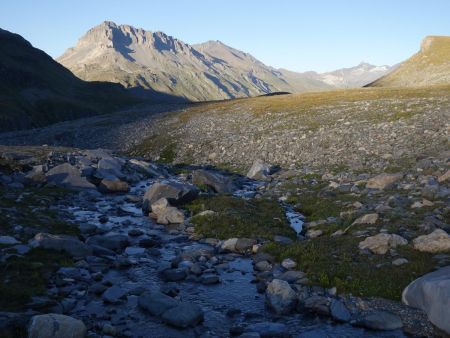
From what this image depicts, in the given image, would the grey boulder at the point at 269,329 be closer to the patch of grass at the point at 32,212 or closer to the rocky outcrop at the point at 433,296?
the rocky outcrop at the point at 433,296

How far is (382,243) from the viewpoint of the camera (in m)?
17.8

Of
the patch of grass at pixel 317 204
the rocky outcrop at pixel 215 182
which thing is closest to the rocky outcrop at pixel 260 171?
the rocky outcrop at pixel 215 182

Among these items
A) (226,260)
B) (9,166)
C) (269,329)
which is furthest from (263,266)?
(9,166)

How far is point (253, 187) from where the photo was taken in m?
35.7

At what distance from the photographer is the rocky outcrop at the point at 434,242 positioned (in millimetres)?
16625

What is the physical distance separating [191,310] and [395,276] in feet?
24.2

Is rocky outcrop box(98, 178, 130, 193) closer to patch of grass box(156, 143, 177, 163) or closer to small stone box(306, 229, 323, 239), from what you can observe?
patch of grass box(156, 143, 177, 163)

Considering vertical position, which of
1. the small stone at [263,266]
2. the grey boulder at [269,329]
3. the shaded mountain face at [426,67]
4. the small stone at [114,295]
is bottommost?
the grey boulder at [269,329]

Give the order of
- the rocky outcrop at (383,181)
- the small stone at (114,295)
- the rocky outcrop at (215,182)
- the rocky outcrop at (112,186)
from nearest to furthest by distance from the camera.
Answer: the small stone at (114,295) → the rocky outcrop at (383,181) → the rocky outcrop at (215,182) → the rocky outcrop at (112,186)

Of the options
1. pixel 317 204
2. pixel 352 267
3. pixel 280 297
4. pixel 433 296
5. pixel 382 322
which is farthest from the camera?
pixel 317 204

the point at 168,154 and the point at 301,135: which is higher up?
the point at 301,135

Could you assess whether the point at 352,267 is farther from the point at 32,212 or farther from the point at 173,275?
the point at 32,212

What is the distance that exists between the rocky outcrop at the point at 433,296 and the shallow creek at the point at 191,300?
1.16 meters

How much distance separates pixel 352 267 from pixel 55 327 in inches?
418
